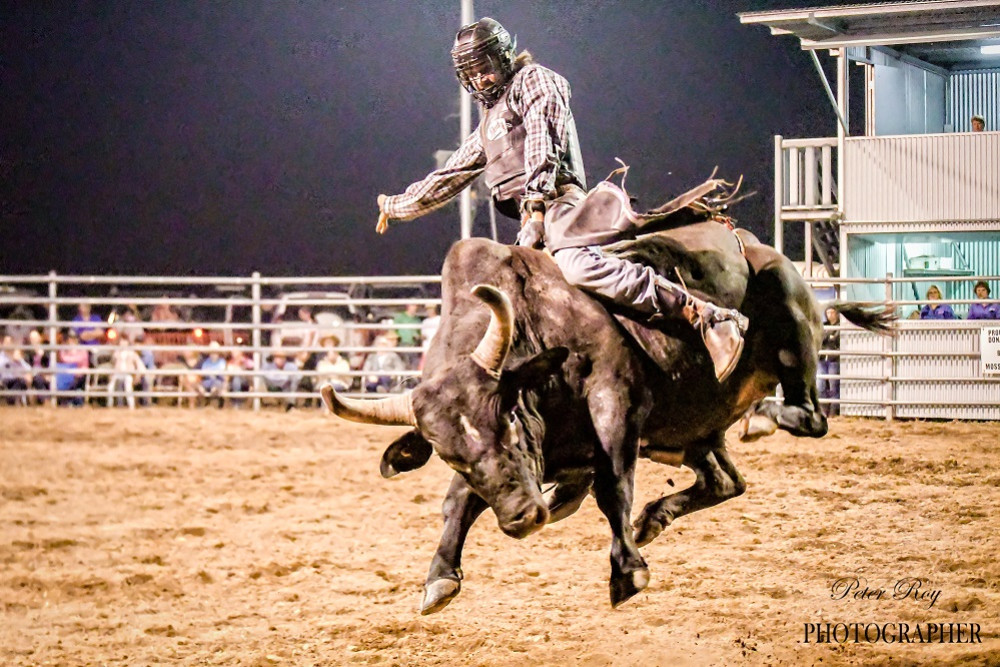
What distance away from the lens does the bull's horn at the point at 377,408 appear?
3453 millimetres

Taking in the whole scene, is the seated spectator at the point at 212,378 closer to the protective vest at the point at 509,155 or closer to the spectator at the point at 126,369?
the spectator at the point at 126,369

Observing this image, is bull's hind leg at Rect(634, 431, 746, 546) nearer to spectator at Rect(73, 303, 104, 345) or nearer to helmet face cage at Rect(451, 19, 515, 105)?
helmet face cage at Rect(451, 19, 515, 105)

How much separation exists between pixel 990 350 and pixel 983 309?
55cm

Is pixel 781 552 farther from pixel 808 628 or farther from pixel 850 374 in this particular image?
pixel 850 374

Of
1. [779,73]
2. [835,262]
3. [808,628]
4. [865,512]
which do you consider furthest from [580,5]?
[808,628]

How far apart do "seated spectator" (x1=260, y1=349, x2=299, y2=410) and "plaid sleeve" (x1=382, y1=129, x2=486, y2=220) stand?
872 centimetres

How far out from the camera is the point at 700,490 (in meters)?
4.75

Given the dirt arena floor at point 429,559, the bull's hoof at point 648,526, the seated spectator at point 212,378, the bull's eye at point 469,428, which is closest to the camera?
the bull's eye at point 469,428

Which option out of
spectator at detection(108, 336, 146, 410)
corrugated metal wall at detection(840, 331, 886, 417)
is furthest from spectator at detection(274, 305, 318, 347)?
corrugated metal wall at detection(840, 331, 886, 417)

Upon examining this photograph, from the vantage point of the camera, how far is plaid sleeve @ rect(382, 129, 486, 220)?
4520mm

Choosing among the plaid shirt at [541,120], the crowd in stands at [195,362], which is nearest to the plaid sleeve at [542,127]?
the plaid shirt at [541,120]

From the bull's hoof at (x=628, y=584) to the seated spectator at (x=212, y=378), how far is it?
405 inches

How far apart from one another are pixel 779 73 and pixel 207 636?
1162 inches

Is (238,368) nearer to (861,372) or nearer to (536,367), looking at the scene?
(861,372)
